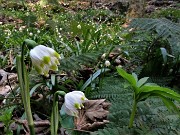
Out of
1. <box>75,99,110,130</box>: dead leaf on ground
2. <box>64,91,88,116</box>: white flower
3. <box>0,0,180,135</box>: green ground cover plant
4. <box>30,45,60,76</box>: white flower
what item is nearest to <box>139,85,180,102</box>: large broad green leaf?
<box>0,0,180,135</box>: green ground cover plant

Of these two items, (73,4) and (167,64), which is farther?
(73,4)

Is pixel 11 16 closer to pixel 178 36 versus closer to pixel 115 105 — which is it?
pixel 178 36

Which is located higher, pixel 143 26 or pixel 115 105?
pixel 143 26

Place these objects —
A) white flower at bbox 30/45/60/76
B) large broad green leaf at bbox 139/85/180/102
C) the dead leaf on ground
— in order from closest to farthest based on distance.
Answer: white flower at bbox 30/45/60/76 → large broad green leaf at bbox 139/85/180/102 → the dead leaf on ground

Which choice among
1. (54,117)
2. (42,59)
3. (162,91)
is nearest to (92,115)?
(54,117)

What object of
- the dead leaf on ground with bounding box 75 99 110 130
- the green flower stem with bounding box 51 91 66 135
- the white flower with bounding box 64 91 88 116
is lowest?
the dead leaf on ground with bounding box 75 99 110 130

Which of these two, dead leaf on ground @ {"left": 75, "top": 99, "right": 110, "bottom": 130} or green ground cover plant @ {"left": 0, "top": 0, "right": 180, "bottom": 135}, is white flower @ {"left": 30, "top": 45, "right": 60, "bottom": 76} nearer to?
green ground cover plant @ {"left": 0, "top": 0, "right": 180, "bottom": 135}

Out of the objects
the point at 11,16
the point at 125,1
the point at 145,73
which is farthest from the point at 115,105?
the point at 125,1

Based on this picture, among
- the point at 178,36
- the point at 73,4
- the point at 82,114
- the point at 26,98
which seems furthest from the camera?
the point at 73,4
